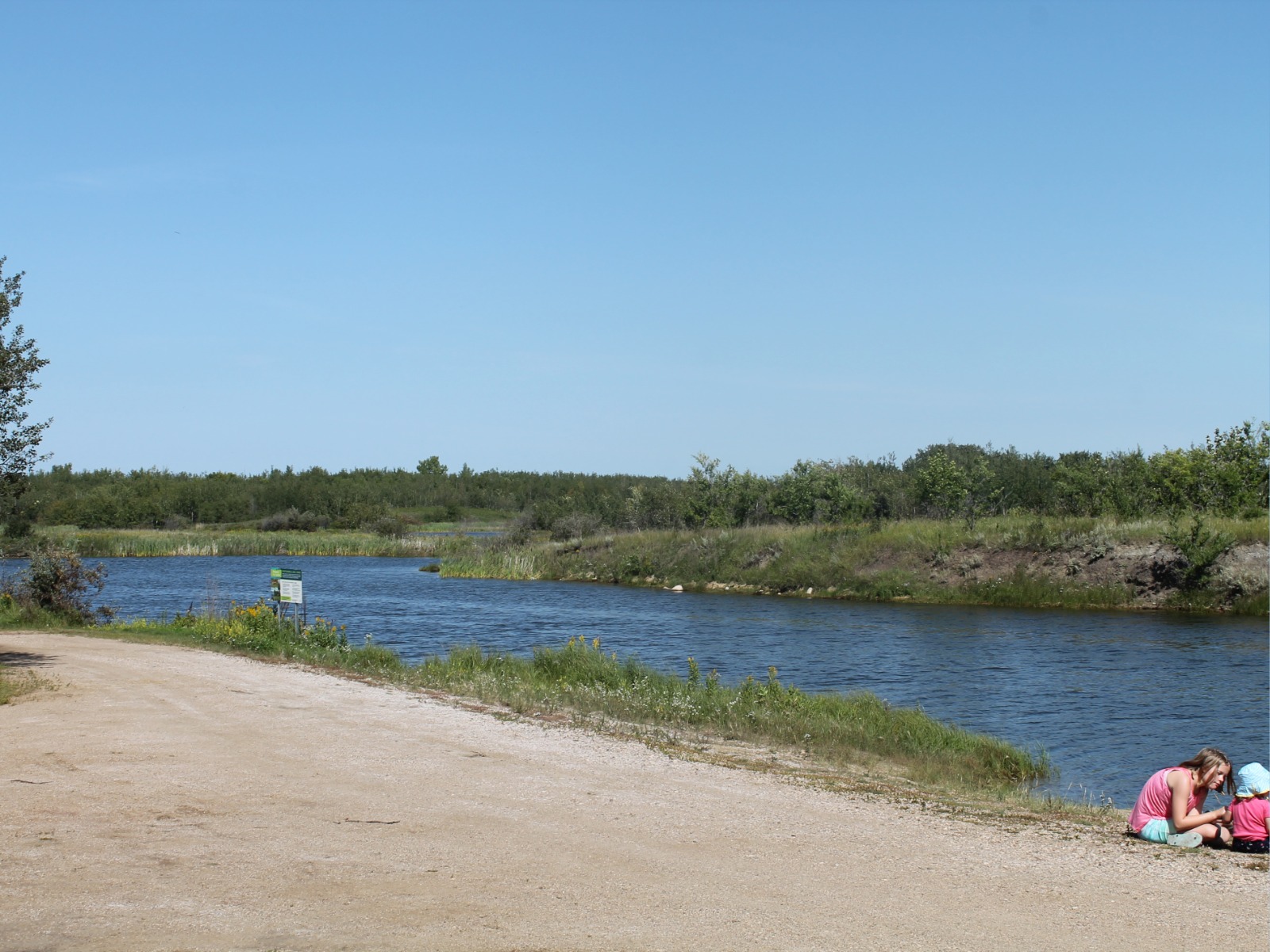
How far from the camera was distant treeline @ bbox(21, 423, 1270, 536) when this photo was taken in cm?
4794

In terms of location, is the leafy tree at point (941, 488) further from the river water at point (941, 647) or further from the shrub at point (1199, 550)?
the shrub at point (1199, 550)

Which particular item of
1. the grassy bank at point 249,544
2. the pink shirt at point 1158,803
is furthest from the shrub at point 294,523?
Answer: the pink shirt at point 1158,803

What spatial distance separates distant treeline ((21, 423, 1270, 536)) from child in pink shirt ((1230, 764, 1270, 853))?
18.2m

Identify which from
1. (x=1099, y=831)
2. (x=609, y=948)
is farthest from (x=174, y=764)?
(x=1099, y=831)

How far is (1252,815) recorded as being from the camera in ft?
31.6

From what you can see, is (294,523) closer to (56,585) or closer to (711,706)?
(56,585)

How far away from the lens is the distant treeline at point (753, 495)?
47.9m

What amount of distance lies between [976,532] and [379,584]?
92.5 ft

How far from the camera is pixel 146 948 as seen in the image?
21.3ft

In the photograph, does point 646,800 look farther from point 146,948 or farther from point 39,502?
point 39,502

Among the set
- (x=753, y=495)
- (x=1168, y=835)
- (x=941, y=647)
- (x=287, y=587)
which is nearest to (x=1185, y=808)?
(x=1168, y=835)

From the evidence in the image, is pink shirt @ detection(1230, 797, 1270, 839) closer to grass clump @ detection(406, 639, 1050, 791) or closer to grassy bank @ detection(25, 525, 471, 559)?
grass clump @ detection(406, 639, 1050, 791)

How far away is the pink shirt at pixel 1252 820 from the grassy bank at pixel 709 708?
2830 mm

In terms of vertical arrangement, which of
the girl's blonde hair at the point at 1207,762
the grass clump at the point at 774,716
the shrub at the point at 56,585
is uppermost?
the shrub at the point at 56,585
